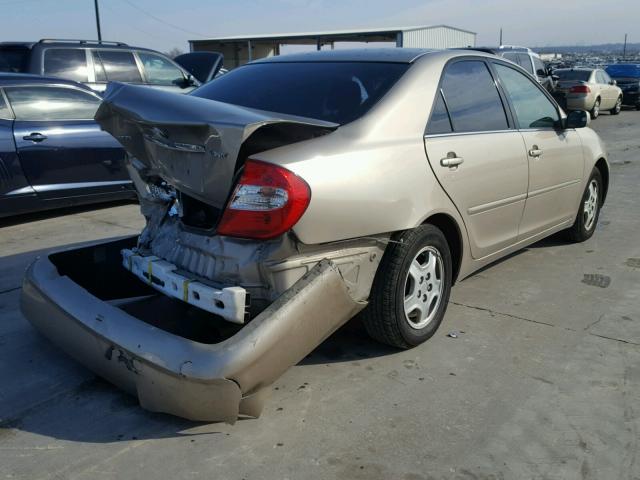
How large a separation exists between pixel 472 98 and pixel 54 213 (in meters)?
4.87

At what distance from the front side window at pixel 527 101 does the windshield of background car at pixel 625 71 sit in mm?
21350

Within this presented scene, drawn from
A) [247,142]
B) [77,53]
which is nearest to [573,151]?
[247,142]

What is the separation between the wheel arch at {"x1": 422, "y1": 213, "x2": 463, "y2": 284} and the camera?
348 cm

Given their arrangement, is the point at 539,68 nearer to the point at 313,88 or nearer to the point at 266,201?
the point at 313,88

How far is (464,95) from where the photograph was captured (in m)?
3.82

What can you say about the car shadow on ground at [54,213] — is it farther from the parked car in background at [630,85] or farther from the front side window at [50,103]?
the parked car in background at [630,85]

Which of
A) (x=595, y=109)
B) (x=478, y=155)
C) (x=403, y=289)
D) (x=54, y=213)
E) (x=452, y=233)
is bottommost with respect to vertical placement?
(x=54, y=213)

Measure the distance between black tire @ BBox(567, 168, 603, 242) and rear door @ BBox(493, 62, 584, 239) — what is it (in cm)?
31

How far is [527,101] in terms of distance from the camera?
4.54m

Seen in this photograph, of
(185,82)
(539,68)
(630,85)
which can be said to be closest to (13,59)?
(185,82)

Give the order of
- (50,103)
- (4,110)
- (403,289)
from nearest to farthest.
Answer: (403,289) < (4,110) < (50,103)

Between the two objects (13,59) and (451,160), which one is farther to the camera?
(13,59)

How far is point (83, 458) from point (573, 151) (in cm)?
418

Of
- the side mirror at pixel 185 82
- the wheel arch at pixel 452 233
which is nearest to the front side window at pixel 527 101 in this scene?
the wheel arch at pixel 452 233
